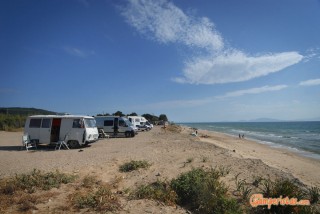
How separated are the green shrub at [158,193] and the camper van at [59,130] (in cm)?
955

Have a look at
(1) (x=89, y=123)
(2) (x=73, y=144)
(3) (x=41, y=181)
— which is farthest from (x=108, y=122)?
(3) (x=41, y=181)

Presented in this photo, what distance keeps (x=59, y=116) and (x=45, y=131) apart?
1.27 m

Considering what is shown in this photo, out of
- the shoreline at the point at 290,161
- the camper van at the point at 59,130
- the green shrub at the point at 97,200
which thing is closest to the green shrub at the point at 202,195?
the green shrub at the point at 97,200

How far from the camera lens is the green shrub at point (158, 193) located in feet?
21.2

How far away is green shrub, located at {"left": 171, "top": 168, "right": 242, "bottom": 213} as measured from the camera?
18.3ft

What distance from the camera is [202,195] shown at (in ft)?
19.9

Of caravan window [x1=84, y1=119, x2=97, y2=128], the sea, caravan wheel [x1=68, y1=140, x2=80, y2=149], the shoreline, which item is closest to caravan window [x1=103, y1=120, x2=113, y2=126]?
caravan window [x1=84, y1=119, x2=97, y2=128]

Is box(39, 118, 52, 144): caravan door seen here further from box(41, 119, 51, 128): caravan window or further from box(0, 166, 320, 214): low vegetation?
box(0, 166, 320, 214): low vegetation

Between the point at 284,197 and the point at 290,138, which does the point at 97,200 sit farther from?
the point at 290,138

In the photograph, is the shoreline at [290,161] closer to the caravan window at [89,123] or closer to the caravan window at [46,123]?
the caravan window at [89,123]

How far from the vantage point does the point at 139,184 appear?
7691 millimetres

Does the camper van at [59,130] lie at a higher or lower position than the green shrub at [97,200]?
higher

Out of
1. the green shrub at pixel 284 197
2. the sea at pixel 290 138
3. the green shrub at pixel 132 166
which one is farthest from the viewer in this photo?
the sea at pixel 290 138

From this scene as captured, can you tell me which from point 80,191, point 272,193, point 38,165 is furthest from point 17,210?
point 272,193
